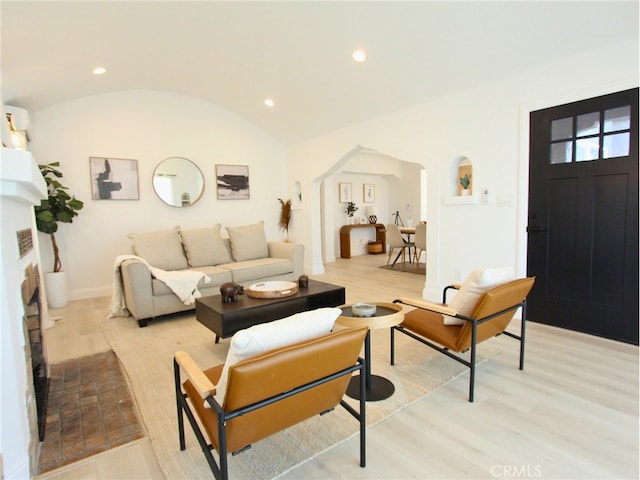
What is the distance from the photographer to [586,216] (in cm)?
306

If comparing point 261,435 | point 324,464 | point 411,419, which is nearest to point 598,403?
point 411,419

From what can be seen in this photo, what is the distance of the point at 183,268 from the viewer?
4355 mm

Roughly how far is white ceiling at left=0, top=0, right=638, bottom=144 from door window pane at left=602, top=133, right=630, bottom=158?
0.76m

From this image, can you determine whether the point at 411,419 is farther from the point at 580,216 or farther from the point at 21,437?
the point at 580,216

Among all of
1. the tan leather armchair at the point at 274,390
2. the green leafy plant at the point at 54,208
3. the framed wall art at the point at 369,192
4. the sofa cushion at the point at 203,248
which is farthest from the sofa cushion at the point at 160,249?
the framed wall art at the point at 369,192

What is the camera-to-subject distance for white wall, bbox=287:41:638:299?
3.00 meters

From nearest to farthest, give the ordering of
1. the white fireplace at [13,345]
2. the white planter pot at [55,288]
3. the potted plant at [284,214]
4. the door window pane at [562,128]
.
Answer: the white fireplace at [13,345], the door window pane at [562,128], the white planter pot at [55,288], the potted plant at [284,214]

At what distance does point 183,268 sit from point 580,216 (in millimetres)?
4317

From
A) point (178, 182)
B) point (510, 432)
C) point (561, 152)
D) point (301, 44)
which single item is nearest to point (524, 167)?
point (561, 152)

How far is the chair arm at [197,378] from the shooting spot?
1.29 meters

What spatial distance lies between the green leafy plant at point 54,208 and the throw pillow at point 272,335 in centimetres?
416

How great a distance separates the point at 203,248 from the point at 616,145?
175 inches

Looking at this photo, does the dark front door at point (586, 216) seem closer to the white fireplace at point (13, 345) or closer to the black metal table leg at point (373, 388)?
the black metal table leg at point (373, 388)

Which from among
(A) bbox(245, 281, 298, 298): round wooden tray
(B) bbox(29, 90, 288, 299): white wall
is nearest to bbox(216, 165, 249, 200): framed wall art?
(B) bbox(29, 90, 288, 299): white wall
